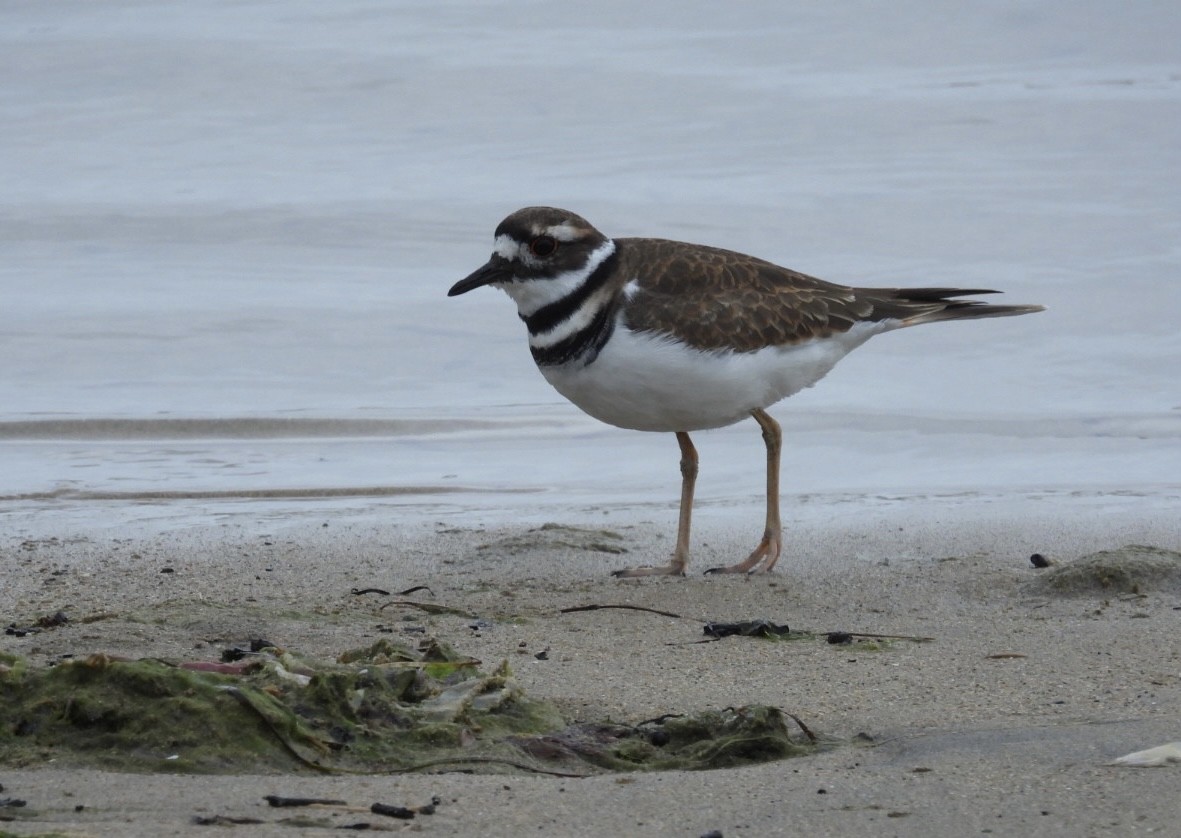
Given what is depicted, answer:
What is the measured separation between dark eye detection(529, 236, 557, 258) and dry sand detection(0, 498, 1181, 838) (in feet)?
3.42

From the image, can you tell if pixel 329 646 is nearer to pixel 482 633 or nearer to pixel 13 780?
pixel 482 633

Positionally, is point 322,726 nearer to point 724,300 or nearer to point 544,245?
point 544,245

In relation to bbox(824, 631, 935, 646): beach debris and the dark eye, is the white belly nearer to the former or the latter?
the dark eye

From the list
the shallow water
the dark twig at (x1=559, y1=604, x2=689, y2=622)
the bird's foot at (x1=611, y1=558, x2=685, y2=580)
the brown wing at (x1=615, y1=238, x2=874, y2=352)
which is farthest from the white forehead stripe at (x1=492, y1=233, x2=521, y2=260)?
the dark twig at (x1=559, y1=604, x2=689, y2=622)

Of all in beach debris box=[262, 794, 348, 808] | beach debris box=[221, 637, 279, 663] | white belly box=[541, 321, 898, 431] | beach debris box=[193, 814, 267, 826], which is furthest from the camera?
white belly box=[541, 321, 898, 431]

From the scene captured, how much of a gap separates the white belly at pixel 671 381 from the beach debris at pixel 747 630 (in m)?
1.19

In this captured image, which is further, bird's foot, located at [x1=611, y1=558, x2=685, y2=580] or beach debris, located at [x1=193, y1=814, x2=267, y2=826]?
bird's foot, located at [x1=611, y1=558, x2=685, y2=580]

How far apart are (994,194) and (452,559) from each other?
8.10 metres

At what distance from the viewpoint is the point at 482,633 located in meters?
4.59

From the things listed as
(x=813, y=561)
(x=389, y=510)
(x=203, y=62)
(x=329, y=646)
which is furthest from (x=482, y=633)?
(x=203, y=62)

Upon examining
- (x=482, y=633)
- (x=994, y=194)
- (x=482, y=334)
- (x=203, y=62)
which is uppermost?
(x=203, y=62)

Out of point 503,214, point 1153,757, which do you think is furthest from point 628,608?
point 503,214

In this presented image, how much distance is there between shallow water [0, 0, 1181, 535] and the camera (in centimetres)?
777

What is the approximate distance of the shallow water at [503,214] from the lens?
25.5 feet
